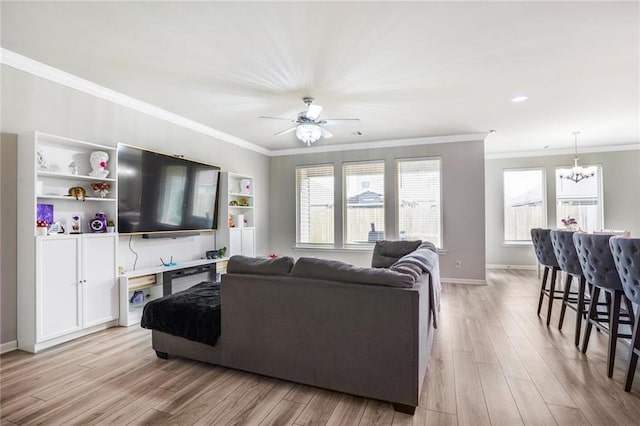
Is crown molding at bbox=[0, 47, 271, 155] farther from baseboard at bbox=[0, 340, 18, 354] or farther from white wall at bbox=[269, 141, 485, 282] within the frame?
white wall at bbox=[269, 141, 485, 282]

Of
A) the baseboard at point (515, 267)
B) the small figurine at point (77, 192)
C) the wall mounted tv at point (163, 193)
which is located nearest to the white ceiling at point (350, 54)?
the wall mounted tv at point (163, 193)

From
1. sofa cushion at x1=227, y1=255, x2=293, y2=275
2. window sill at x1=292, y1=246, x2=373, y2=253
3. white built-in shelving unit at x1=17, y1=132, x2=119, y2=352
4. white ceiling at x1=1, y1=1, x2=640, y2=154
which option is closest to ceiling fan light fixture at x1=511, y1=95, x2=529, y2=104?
white ceiling at x1=1, y1=1, x2=640, y2=154

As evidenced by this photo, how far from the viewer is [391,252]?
4.84 m

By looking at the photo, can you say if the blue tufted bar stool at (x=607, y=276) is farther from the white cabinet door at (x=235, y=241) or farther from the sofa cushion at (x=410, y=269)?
the white cabinet door at (x=235, y=241)

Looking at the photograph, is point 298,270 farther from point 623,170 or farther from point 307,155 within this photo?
point 623,170

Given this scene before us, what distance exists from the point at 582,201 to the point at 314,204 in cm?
603

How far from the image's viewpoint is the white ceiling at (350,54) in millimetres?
2367

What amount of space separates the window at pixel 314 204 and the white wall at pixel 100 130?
1480 millimetres

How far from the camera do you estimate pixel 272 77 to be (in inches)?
135

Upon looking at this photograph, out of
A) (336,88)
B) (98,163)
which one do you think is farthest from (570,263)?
(98,163)

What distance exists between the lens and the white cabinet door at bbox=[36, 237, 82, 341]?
292 centimetres

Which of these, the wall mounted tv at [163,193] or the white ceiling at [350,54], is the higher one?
the white ceiling at [350,54]

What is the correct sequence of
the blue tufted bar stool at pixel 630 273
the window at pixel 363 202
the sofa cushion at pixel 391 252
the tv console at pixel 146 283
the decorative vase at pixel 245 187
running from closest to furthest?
the blue tufted bar stool at pixel 630 273
the tv console at pixel 146 283
the sofa cushion at pixel 391 252
the decorative vase at pixel 245 187
the window at pixel 363 202

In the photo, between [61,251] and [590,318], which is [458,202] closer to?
[590,318]
